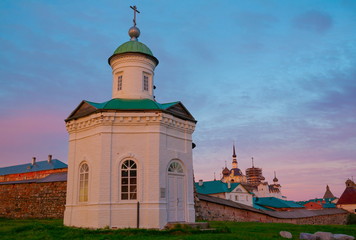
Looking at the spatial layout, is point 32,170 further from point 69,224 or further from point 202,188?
point 69,224

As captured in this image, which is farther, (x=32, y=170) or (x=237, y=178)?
(x=237, y=178)

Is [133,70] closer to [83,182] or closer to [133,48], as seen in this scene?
[133,48]

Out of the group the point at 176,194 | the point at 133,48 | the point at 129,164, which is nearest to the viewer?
the point at 129,164

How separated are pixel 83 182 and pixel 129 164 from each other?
8.55ft

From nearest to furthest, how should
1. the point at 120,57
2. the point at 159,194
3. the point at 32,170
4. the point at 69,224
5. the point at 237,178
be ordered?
the point at 159,194
the point at 69,224
the point at 120,57
the point at 32,170
the point at 237,178

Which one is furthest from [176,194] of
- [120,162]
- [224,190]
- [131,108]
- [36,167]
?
[224,190]

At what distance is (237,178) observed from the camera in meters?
105

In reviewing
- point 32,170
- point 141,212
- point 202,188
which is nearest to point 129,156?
point 141,212

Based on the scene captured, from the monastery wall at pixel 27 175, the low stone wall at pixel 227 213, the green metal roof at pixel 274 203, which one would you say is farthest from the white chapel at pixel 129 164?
the green metal roof at pixel 274 203

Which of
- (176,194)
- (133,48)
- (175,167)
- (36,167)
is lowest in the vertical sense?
(176,194)

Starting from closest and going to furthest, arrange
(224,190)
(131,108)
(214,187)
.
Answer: (131,108), (224,190), (214,187)

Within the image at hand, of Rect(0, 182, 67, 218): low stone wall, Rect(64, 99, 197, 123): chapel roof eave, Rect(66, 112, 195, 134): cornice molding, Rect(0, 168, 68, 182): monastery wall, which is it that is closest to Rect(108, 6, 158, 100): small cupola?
Rect(64, 99, 197, 123): chapel roof eave

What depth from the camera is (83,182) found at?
52.5 ft

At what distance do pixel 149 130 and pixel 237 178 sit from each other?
306 feet
